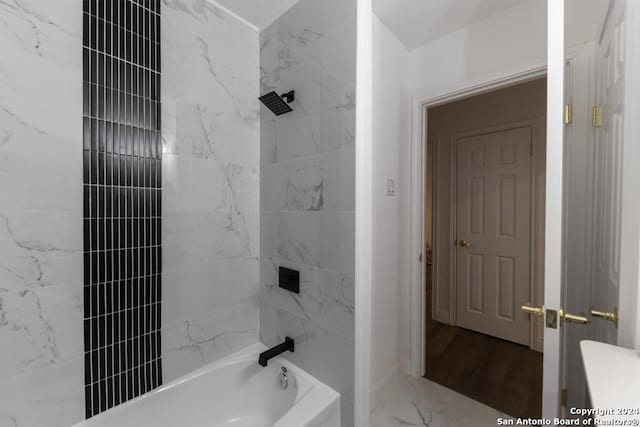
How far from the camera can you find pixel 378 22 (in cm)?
171

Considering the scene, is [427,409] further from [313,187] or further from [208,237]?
[208,237]

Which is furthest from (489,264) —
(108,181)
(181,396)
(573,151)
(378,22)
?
(108,181)

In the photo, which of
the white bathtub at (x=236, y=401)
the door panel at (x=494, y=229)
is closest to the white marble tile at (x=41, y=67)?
the white bathtub at (x=236, y=401)

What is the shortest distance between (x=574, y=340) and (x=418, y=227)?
1017mm

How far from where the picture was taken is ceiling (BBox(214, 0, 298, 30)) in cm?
158

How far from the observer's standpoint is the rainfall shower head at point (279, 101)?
4.95ft

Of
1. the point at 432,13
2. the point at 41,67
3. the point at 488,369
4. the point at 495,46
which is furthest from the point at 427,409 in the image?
the point at 41,67

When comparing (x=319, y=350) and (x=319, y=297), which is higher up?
(x=319, y=297)

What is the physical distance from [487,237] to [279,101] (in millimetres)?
2311

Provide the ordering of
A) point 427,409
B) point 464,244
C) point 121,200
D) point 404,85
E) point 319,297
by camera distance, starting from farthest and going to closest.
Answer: point 464,244, point 404,85, point 427,409, point 319,297, point 121,200

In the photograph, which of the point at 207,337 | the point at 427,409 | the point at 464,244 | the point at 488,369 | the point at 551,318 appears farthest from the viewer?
the point at 464,244

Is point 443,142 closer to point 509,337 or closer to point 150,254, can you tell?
point 509,337

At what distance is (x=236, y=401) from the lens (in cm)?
162

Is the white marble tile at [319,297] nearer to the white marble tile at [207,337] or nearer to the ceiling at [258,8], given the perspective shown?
the white marble tile at [207,337]
